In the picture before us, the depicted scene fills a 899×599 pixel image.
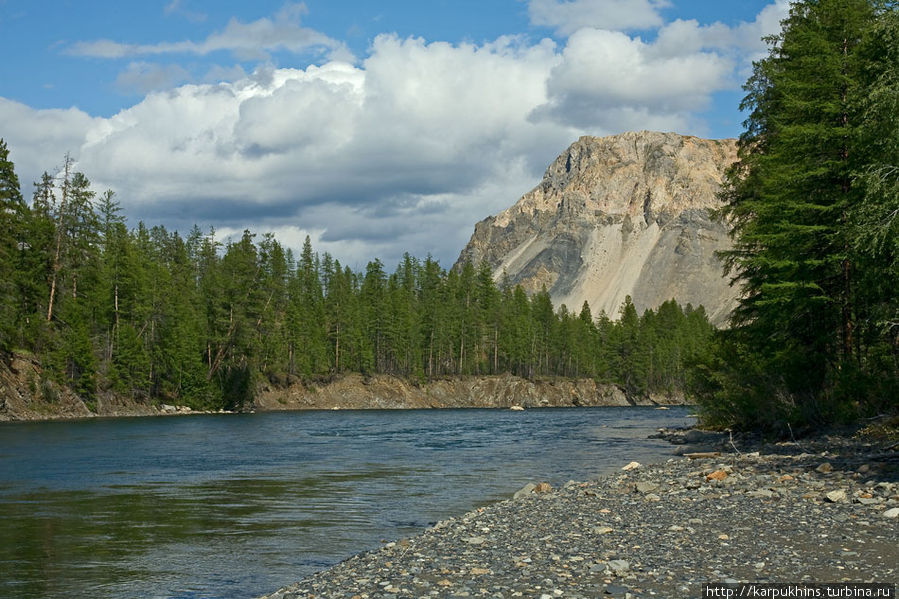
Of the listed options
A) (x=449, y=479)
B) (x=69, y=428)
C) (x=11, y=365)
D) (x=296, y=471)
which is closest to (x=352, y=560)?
(x=449, y=479)

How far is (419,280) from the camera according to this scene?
156250 millimetres

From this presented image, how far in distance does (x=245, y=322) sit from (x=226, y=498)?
75.6m

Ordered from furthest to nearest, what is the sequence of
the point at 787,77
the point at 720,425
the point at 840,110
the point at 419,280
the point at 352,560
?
the point at 419,280
the point at 720,425
the point at 787,77
the point at 840,110
the point at 352,560

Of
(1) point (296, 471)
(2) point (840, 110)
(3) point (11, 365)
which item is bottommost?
(1) point (296, 471)

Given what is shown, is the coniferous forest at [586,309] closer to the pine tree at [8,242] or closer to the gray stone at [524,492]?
the pine tree at [8,242]

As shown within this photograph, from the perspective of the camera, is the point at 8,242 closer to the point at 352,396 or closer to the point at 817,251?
the point at 352,396

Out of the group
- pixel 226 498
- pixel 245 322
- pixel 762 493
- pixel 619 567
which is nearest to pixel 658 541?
pixel 619 567

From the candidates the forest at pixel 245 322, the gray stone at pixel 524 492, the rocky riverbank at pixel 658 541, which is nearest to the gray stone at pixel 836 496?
the rocky riverbank at pixel 658 541

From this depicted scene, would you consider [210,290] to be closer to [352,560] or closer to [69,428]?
[69,428]

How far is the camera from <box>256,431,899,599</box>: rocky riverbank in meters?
9.70

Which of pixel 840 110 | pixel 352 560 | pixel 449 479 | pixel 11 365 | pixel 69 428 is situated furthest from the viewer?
pixel 11 365

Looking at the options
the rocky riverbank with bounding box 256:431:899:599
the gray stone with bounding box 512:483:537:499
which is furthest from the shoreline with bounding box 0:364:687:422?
the rocky riverbank with bounding box 256:431:899:599

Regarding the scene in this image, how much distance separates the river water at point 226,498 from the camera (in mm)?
13703

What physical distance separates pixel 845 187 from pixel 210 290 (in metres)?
86.1
